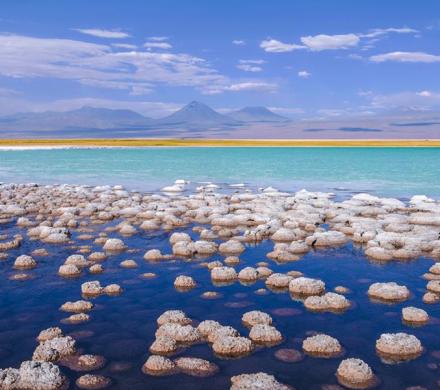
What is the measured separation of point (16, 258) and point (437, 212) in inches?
689

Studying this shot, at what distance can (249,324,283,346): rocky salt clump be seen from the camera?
9.77 m

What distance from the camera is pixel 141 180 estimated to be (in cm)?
4397

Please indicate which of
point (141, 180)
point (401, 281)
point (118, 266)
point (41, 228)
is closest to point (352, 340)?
point (401, 281)

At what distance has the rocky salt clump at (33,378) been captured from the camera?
807 cm

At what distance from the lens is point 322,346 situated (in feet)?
30.8

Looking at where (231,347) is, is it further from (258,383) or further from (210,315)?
(210,315)

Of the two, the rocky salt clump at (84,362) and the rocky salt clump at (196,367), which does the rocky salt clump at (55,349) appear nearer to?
the rocky salt clump at (84,362)

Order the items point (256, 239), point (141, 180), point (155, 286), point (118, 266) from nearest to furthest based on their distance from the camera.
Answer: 1. point (155, 286)
2. point (118, 266)
3. point (256, 239)
4. point (141, 180)

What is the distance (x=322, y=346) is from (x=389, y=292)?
356 centimetres

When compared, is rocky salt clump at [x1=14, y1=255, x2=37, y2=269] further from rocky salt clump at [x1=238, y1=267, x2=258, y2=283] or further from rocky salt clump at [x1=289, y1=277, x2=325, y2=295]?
rocky salt clump at [x1=289, y1=277, x2=325, y2=295]

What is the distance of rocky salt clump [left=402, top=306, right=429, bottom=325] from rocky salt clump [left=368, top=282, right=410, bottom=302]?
3.62ft

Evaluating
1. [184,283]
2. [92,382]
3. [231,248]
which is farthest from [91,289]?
[231,248]

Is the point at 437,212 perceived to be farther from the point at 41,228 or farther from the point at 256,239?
the point at 41,228

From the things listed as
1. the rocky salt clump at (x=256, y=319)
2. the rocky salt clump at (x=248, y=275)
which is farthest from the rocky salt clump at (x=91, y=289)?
the rocky salt clump at (x=256, y=319)
